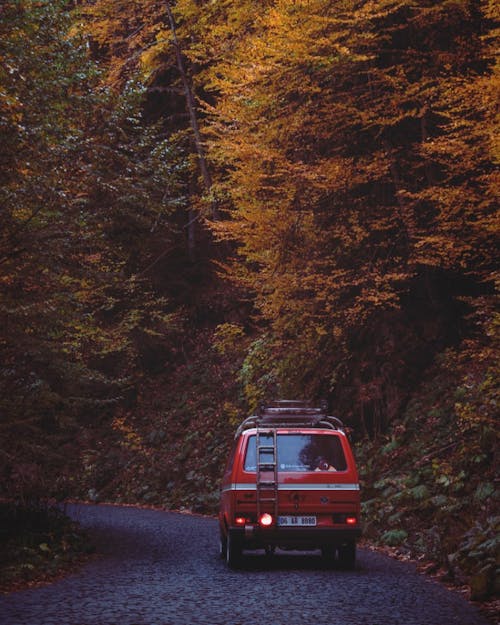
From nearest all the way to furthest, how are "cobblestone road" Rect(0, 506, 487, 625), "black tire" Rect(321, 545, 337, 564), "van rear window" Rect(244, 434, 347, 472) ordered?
"cobblestone road" Rect(0, 506, 487, 625), "van rear window" Rect(244, 434, 347, 472), "black tire" Rect(321, 545, 337, 564)

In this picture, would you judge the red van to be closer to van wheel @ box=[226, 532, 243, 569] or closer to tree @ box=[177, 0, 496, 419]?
van wheel @ box=[226, 532, 243, 569]

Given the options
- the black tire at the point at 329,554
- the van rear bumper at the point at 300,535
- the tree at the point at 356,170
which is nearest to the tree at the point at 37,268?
the van rear bumper at the point at 300,535

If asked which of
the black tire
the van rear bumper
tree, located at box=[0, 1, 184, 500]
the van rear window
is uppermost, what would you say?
tree, located at box=[0, 1, 184, 500]

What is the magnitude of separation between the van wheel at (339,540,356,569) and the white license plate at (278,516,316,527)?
0.67m

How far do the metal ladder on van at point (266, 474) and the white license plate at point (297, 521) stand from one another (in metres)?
0.09

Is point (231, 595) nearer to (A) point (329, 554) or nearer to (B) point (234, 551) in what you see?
(B) point (234, 551)

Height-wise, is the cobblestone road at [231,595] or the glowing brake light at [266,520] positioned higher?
the glowing brake light at [266,520]

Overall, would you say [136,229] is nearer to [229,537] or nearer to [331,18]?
[331,18]

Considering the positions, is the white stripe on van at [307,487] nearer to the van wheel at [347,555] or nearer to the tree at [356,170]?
the van wheel at [347,555]

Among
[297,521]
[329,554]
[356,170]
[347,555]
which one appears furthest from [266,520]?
[356,170]

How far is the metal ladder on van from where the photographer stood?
12.2m

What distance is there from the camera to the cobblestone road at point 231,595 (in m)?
8.42

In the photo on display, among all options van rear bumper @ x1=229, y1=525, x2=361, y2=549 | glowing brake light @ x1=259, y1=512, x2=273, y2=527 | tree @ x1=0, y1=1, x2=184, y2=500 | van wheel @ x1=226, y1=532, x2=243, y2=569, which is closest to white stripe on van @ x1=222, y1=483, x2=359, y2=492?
glowing brake light @ x1=259, y1=512, x2=273, y2=527

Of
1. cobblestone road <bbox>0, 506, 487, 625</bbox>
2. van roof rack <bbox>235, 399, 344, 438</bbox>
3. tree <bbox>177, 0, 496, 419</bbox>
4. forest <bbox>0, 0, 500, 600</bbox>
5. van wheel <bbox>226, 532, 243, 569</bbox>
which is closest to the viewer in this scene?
cobblestone road <bbox>0, 506, 487, 625</bbox>
